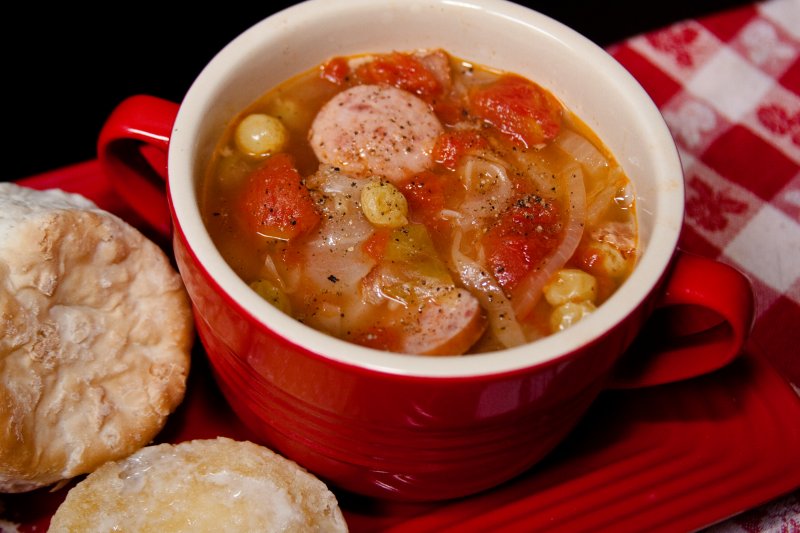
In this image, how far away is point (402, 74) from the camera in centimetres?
221

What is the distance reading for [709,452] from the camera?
2045 mm

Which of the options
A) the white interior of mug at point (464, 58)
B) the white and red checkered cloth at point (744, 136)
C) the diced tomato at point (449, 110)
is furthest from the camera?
the white and red checkered cloth at point (744, 136)

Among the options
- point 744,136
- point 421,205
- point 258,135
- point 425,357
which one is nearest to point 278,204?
point 258,135

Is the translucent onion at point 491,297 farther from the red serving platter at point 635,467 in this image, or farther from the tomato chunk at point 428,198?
the red serving platter at point 635,467

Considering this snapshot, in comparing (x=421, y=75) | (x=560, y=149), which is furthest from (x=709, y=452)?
(x=421, y=75)

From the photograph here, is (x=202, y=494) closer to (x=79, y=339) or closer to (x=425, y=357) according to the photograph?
(x=79, y=339)

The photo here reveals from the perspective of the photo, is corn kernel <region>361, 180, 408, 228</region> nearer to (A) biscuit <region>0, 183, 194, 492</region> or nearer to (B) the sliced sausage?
(B) the sliced sausage

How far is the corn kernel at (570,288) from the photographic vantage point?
5.92 feet

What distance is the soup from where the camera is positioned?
1.81 meters

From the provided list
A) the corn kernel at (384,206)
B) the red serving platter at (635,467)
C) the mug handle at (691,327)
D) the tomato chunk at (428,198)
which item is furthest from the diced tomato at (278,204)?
the mug handle at (691,327)

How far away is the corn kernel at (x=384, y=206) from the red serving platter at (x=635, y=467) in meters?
0.57

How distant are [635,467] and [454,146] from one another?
2.64 feet

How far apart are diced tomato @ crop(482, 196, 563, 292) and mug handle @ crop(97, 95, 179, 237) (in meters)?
0.70

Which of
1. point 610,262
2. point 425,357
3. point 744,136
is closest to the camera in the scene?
point 425,357
